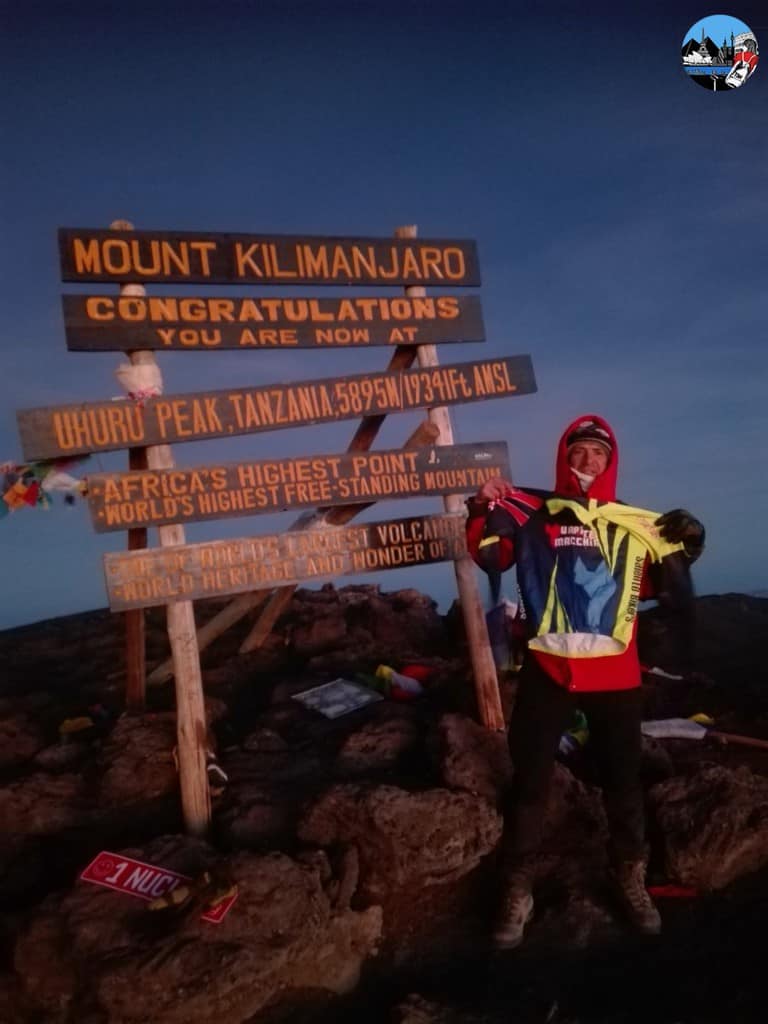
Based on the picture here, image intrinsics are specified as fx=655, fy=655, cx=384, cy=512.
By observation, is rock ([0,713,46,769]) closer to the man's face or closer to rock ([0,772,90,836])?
rock ([0,772,90,836])

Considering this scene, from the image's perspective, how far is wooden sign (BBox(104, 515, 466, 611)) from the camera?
4184 millimetres

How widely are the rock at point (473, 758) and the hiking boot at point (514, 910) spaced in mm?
588

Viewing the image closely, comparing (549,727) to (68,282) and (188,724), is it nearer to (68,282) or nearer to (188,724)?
(188,724)

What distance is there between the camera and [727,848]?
3.64 meters

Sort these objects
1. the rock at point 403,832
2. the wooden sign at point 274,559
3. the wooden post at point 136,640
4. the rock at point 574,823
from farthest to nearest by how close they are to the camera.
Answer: the wooden post at point 136,640
the wooden sign at point 274,559
the rock at point 574,823
the rock at point 403,832

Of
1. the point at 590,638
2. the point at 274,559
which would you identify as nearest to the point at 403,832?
the point at 590,638

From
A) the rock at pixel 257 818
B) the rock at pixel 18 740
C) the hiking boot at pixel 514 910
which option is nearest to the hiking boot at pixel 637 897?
the hiking boot at pixel 514 910

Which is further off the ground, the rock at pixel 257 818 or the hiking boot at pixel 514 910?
the rock at pixel 257 818

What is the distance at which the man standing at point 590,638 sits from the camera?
3250 millimetres

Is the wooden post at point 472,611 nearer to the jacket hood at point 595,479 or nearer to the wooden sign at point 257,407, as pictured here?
the wooden sign at point 257,407

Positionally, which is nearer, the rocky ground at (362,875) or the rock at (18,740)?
the rocky ground at (362,875)

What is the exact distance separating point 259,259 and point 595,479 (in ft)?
9.27

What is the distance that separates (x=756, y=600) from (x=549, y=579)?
348 inches

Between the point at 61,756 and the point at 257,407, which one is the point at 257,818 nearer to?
the point at 61,756
